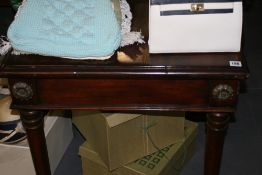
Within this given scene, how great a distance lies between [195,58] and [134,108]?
19 centimetres

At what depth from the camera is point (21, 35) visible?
98cm

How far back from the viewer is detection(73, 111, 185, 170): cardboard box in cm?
129

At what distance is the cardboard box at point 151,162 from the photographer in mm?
1368

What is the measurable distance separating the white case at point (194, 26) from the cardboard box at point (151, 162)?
504 mm

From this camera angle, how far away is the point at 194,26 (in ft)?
3.15

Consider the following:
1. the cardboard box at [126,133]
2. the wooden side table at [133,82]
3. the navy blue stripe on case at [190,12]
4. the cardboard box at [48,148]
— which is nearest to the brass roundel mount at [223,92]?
the wooden side table at [133,82]

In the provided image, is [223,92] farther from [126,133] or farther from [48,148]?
[48,148]

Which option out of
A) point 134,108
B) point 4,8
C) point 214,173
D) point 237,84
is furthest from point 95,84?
point 4,8

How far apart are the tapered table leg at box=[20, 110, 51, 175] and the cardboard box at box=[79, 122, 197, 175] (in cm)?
21

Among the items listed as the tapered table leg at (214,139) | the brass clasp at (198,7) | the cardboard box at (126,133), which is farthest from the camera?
the cardboard box at (126,133)

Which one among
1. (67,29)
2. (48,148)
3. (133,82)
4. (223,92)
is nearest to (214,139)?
(223,92)

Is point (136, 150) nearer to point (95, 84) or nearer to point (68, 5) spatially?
point (95, 84)

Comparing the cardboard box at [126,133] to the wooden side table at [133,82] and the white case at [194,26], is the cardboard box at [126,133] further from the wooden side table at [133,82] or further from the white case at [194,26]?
the white case at [194,26]

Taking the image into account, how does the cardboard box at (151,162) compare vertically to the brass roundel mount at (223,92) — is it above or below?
below
